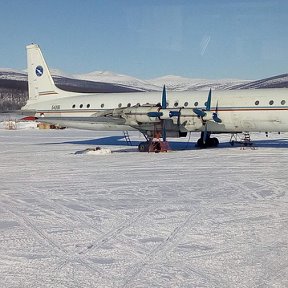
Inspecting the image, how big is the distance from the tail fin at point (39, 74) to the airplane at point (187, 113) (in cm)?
351

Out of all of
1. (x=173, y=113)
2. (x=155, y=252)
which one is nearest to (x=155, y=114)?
(x=173, y=113)

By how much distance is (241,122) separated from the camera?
2603 cm

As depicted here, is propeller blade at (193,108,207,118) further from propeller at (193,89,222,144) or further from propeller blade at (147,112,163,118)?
propeller blade at (147,112,163,118)

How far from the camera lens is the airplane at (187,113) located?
25.4 m

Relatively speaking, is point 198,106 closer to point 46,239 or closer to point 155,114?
point 155,114

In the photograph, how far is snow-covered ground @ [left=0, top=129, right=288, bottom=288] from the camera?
650 centimetres

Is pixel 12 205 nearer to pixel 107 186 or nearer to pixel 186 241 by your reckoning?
pixel 107 186

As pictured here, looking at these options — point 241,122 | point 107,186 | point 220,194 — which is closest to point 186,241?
point 220,194

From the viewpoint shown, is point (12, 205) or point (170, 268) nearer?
point (170, 268)

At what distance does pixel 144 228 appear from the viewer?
8.99 meters

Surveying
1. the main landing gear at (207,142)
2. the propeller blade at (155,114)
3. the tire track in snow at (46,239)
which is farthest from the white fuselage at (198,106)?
the tire track in snow at (46,239)

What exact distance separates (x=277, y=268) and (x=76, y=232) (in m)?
3.93

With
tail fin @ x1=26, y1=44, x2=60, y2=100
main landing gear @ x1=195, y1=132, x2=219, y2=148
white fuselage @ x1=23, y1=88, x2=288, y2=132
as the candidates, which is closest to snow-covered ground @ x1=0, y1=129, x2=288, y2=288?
white fuselage @ x1=23, y1=88, x2=288, y2=132

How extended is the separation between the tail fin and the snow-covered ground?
17.8 meters
